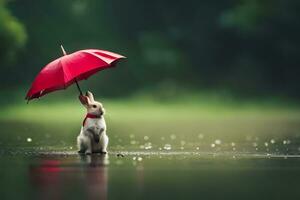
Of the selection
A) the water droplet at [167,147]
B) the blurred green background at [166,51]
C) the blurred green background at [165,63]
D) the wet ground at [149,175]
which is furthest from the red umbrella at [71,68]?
the blurred green background at [166,51]

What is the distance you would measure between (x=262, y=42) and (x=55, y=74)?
4951 centimetres

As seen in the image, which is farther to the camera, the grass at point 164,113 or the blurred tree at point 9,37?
the blurred tree at point 9,37

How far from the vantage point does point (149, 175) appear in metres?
15.6

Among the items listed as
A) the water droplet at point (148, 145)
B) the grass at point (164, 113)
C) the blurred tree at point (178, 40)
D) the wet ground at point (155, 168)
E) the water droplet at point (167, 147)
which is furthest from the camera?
the blurred tree at point (178, 40)

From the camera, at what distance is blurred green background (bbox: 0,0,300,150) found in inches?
2317

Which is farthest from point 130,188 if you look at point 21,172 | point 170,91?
point 170,91

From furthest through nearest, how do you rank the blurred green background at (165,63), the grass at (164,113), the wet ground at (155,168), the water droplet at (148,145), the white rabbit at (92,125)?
the blurred green background at (165,63) < the grass at (164,113) < the water droplet at (148,145) < the white rabbit at (92,125) < the wet ground at (155,168)

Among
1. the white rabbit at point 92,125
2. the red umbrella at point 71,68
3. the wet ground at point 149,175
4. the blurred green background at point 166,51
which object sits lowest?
the wet ground at point 149,175

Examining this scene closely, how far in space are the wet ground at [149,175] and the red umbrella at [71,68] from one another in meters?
1.06

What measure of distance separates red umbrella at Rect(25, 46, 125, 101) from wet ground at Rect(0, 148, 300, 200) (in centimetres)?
106

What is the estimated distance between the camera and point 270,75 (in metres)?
64.7

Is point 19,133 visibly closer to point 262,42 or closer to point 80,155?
point 80,155

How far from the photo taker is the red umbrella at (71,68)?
1848 cm

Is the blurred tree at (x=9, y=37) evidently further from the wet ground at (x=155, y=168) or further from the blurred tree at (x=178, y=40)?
the wet ground at (x=155, y=168)
